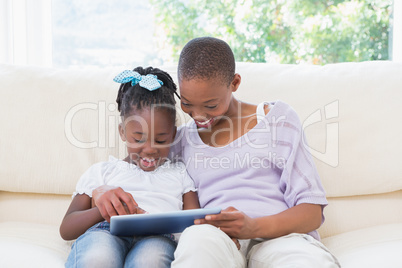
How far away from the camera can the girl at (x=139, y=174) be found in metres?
1.34

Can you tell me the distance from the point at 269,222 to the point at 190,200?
0.91 feet

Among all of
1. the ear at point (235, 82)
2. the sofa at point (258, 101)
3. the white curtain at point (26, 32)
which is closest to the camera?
the ear at point (235, 82)

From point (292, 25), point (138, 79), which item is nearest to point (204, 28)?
point (292, 25)

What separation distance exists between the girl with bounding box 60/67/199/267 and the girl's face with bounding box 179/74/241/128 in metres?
0.09

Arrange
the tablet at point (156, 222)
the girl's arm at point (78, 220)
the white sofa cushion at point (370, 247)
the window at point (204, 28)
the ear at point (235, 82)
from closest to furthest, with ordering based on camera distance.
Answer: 1. the tablet at point (156, 222)
2. the white sofa cushion at point (370, 247)
3. the girl's arm at point (78, 220)
4. the ear at point (235, 82)
5. the window at point (204, 28)

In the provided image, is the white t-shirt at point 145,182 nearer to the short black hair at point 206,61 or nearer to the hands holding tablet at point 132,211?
the hands holding tablet at point 132,211

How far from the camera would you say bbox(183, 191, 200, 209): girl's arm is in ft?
4.84

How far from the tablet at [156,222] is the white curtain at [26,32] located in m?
1.49

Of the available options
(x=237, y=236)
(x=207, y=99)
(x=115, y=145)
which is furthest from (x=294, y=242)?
(x=115, y=145)

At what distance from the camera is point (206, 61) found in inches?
54.4

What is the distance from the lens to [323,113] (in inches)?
63.8

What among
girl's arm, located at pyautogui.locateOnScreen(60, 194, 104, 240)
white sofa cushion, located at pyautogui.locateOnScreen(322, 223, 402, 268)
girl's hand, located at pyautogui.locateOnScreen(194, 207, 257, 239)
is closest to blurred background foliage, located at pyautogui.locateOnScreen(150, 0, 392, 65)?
white sofa cushion, located at pyautogui.locateOnScreen(322, 223, 402, 268)

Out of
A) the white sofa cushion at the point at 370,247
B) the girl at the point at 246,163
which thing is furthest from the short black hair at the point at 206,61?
the white sofa cushion at the point at 370,247

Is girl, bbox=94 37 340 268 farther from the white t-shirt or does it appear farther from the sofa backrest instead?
the sofa backrest
